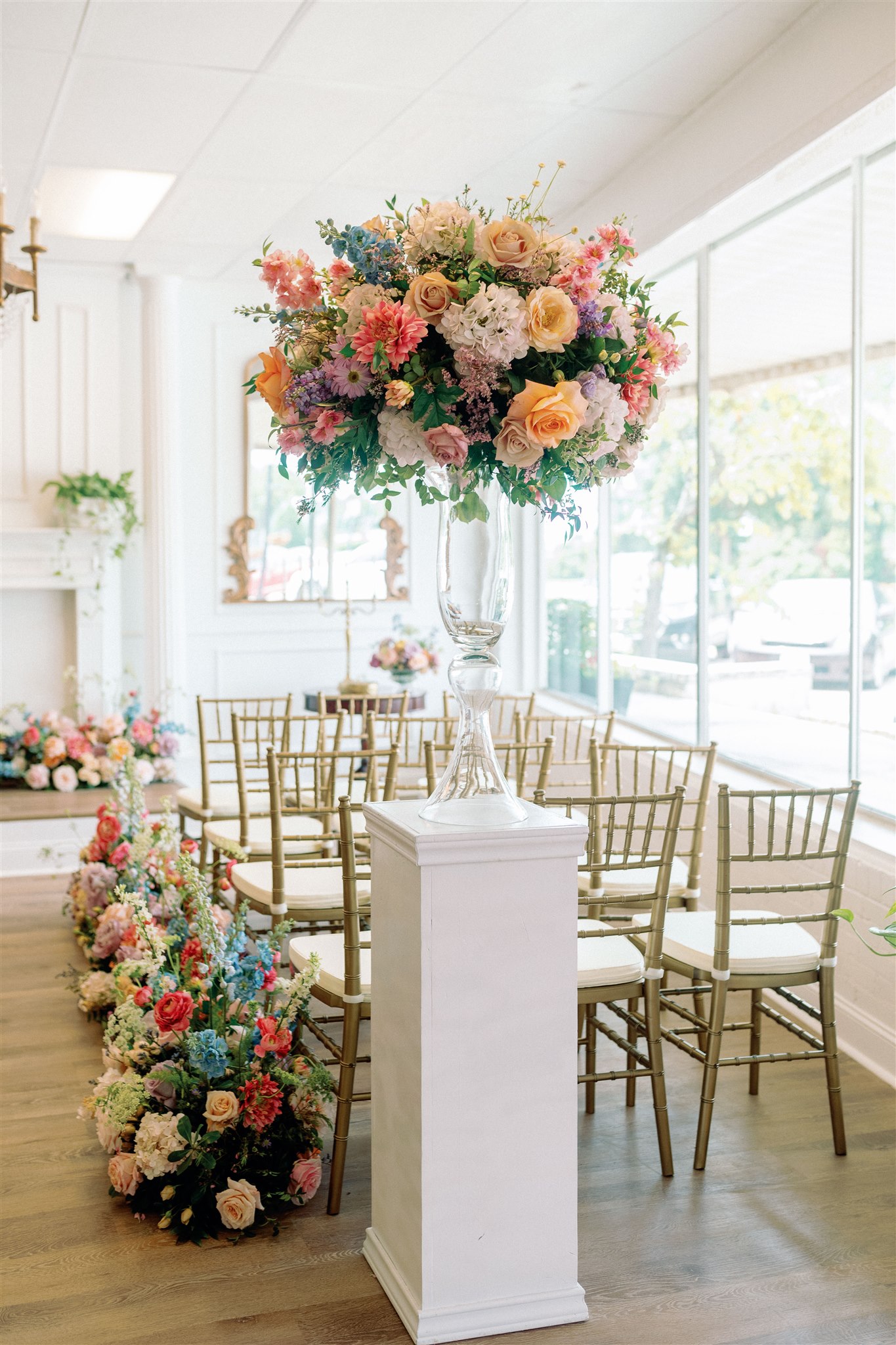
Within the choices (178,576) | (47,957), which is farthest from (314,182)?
(47,957)

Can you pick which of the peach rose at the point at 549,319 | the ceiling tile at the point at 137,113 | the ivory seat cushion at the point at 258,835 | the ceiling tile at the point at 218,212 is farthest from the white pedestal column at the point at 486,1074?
the ceiling tile at the point at 218,212

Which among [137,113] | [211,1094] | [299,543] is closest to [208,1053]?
[211,1094]

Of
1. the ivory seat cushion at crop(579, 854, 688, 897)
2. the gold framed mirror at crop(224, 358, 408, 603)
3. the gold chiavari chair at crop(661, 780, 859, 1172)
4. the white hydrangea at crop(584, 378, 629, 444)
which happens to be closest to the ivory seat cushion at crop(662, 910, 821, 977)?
the gold chiavari chair at crop(661, 780, 859, 1172)

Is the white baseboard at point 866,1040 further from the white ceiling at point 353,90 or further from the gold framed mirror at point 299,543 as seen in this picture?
the gold framed mirror at point 299,543

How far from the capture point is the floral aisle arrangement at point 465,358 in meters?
2.08

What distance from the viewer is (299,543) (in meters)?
7.98

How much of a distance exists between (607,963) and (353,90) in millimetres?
3445

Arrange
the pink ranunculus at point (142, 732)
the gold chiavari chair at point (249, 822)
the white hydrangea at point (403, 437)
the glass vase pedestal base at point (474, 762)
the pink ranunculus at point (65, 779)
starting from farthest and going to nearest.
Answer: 1. the pink ranunculus at point (142, 732)
2. the pink ranunculus at point (65, 779)
3. the gold chiavari chair at point (249, 822)
4. the glass vase pedestal base at point (474, 762)
5. the white hydrangea at point (403, 437)

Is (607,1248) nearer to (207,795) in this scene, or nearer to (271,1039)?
(271,1039)

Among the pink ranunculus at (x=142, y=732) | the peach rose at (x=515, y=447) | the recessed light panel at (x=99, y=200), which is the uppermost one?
the recessed light panel at (x=99, y=200)

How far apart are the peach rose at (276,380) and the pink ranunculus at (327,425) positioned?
0.14 m

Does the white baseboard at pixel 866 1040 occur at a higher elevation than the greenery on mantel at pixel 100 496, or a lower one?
lower

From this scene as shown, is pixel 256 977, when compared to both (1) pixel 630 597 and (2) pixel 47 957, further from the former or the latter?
(1) pixel 630 597

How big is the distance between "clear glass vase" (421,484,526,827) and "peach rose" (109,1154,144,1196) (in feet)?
3.84
